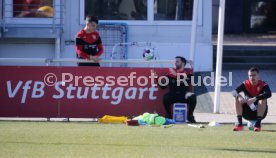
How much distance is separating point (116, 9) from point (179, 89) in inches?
262

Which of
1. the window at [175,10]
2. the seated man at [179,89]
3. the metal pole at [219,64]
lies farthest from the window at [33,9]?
the seated man at [179,89]

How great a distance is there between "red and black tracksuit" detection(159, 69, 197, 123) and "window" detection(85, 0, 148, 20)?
6364mm

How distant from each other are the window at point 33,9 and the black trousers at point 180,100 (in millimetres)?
7085

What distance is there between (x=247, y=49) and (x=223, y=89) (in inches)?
149

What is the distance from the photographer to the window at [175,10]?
73.2 ft

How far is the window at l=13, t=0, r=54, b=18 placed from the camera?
22.1 meters

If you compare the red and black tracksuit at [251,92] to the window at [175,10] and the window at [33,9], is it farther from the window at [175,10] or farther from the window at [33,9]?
the window at [33,9]

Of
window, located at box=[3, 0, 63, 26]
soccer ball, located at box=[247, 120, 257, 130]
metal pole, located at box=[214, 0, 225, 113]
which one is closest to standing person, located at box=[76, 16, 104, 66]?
metal pole, located at box=[214, 0, 225, 113]

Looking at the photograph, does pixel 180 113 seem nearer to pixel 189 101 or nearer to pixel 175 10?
pixel 189 101

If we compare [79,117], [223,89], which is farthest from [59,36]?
[79,117]

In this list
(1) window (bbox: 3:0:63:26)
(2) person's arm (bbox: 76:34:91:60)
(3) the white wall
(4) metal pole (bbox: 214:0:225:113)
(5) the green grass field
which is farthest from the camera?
(3) the white wall

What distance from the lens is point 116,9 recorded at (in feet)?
73.2

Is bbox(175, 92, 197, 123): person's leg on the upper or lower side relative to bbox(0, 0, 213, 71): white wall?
lower

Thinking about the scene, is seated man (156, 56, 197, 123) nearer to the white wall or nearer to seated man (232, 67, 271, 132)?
seated man (232, 67, 271, 132)
